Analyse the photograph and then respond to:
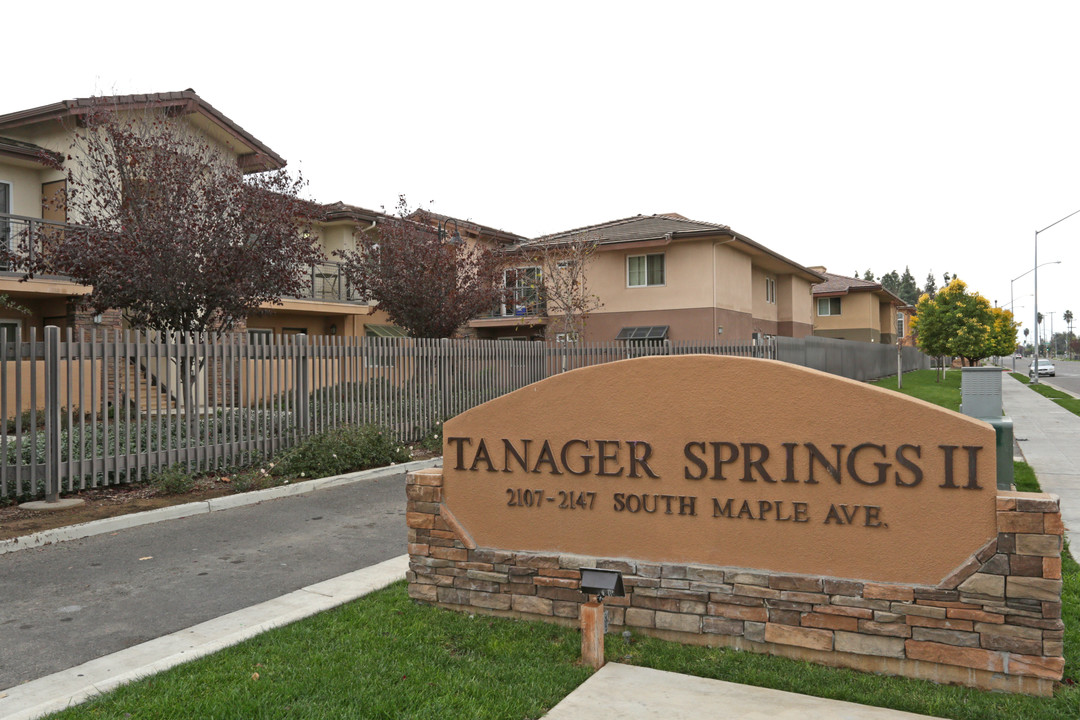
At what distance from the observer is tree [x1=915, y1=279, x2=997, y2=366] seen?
40.5m

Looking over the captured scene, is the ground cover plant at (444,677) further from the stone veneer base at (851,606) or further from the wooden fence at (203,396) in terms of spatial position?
the wooden fence at (203,396)

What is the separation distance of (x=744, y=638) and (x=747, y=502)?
82 centimetres

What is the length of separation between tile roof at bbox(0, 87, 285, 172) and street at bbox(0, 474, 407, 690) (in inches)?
464

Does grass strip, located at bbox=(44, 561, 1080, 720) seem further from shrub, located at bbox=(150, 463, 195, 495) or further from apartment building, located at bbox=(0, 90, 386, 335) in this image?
apartment building, located at bbox=(0, 90, 386, 335)

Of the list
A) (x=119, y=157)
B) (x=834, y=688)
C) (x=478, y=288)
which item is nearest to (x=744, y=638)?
(x=834, y=688)

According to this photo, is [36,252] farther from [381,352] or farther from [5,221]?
[381,352]

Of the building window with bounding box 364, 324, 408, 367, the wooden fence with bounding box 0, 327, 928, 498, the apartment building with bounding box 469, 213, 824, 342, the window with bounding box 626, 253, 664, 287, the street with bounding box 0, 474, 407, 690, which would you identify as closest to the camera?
the street with bounding box 0, 474, 407, 690

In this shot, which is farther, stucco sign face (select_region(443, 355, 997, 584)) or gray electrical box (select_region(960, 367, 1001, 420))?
gray electrical box (select_region(960, 367, 1001, 420))

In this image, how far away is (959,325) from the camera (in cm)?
4147

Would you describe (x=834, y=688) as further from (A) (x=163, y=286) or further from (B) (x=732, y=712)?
(A) (x=163, y=286)

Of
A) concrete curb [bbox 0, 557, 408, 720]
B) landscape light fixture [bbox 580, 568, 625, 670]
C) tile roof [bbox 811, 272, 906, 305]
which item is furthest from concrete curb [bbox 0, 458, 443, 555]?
tile roof [bbox 811, 272, 906, 305]

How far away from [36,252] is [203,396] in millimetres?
5386

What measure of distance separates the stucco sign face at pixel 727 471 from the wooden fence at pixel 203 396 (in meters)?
6.03

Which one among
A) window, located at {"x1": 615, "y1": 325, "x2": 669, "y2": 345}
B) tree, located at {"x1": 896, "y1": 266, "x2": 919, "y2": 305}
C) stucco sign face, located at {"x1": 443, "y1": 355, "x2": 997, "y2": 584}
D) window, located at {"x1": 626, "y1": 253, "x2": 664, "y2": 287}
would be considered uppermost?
tree, located at {"x1": 896, "y1": 266, "x2": 919, "y2": 305}
